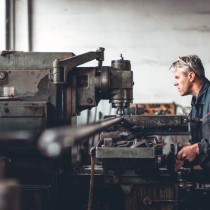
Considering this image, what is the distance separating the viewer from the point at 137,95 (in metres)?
5.82

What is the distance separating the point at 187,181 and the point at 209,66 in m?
3.89

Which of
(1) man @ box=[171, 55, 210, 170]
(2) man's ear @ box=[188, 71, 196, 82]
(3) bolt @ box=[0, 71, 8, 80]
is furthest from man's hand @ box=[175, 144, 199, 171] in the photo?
(3) bolt @ box=[0, 71, 8, 80]

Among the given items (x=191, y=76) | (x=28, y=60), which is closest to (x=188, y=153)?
(x=191, y=76)

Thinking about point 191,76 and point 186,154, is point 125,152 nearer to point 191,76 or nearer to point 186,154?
point 186,154

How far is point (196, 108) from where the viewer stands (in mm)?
2705

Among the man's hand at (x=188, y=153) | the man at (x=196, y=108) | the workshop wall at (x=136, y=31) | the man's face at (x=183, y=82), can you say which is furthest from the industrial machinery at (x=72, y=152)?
the workshop wall at (x=136, y=31)

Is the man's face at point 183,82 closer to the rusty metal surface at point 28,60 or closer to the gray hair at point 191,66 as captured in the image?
the gray hair at point 191,66

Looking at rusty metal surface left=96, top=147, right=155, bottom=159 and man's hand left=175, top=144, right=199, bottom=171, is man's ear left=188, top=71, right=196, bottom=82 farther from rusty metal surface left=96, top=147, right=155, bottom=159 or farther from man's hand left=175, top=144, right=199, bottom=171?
rusty metal surface left=96, top=147, right=155, bottom=159

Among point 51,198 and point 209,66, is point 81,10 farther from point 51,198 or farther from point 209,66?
point 51,198

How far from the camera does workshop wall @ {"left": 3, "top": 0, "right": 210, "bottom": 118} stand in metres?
5.79

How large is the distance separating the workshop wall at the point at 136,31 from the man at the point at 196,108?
114 inches

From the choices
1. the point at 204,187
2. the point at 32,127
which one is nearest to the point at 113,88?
the point at 32,127

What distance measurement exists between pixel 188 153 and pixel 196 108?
0.57 meters

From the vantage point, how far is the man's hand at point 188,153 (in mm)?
2160
